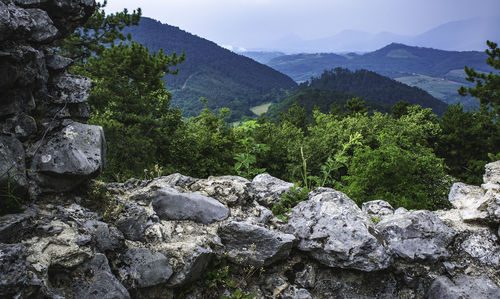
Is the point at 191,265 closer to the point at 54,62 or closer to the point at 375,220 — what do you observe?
the point at 375,220

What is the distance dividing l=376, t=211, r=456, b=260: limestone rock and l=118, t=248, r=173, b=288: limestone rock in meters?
3.98

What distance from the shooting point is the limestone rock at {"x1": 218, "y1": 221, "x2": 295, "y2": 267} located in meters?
5.08

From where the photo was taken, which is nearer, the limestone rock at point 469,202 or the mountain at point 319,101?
the limestone rock at point 469,202

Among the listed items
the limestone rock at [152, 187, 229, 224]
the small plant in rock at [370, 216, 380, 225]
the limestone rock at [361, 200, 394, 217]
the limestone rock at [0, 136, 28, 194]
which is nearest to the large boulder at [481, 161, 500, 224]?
the limestone rock at [361, 200, 394, 217]

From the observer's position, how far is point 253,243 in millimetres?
5145

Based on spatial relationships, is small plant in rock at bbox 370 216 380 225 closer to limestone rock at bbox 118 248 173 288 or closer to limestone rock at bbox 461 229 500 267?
limestone rock at bbox 461 229 500 267

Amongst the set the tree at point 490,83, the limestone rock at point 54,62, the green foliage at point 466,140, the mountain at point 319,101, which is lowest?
the mountain at point 319,101

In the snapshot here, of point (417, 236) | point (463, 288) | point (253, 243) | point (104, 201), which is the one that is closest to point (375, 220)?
point (417, 236)

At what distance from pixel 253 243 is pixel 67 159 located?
3.38m

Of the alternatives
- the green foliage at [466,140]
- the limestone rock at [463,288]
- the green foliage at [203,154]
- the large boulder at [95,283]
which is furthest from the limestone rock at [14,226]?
the green foliage at [466,140]

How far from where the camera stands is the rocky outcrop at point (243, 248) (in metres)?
3.92

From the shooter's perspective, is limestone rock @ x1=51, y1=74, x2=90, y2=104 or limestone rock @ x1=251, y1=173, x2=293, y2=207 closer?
limestone rock @ x1=51, y1=74, x2=90, y2=104

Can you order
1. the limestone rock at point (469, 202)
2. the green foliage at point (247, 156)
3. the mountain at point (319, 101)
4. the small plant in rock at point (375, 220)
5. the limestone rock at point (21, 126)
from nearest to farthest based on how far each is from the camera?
1. the limestone rock at point (21, 126)
2. the limestone rock at point (469, 202)
3. the small plant in rock at point (375, 220)
4. the green foliage at point (247, 156)
5. the mountain at point (319, 101)

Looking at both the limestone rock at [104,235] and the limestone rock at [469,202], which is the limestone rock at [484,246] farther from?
the limestone rock at [104,235]
